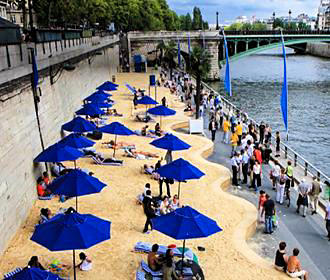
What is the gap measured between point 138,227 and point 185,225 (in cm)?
393

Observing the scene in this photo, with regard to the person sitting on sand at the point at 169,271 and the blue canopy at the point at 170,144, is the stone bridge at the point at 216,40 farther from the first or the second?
the person sitting on sand at the point at 169,271

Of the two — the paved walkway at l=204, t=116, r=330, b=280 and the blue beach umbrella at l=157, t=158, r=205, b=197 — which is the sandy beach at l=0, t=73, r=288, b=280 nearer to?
the paved walkway at l=204, t=116, r=330, b=280

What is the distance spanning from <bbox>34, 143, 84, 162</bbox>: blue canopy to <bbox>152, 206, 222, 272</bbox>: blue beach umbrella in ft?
19.4

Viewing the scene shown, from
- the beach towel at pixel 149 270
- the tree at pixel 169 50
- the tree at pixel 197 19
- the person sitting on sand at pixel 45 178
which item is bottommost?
the beach towel at pixel 149 270

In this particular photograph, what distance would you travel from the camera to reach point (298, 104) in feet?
161

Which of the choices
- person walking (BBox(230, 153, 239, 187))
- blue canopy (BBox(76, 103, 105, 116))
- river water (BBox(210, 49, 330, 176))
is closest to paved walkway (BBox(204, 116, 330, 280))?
person walking (BBox(230, 153, 239, 187))

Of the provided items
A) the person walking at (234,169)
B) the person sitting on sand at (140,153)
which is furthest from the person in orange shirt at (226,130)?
the person walking at (234,169)

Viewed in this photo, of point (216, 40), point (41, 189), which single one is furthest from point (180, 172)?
point (216, 40)

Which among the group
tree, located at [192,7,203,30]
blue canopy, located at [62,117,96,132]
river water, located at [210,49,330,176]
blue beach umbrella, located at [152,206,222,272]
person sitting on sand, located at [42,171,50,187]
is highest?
tree, located at [192,7,203,30]

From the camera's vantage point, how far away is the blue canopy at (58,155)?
1503cm

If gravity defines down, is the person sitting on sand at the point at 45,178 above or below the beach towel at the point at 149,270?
above

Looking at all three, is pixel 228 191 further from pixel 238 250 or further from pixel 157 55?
pixel 157 55

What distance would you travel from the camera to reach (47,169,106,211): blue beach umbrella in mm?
12430

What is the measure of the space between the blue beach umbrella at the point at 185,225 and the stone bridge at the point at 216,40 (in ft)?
195
